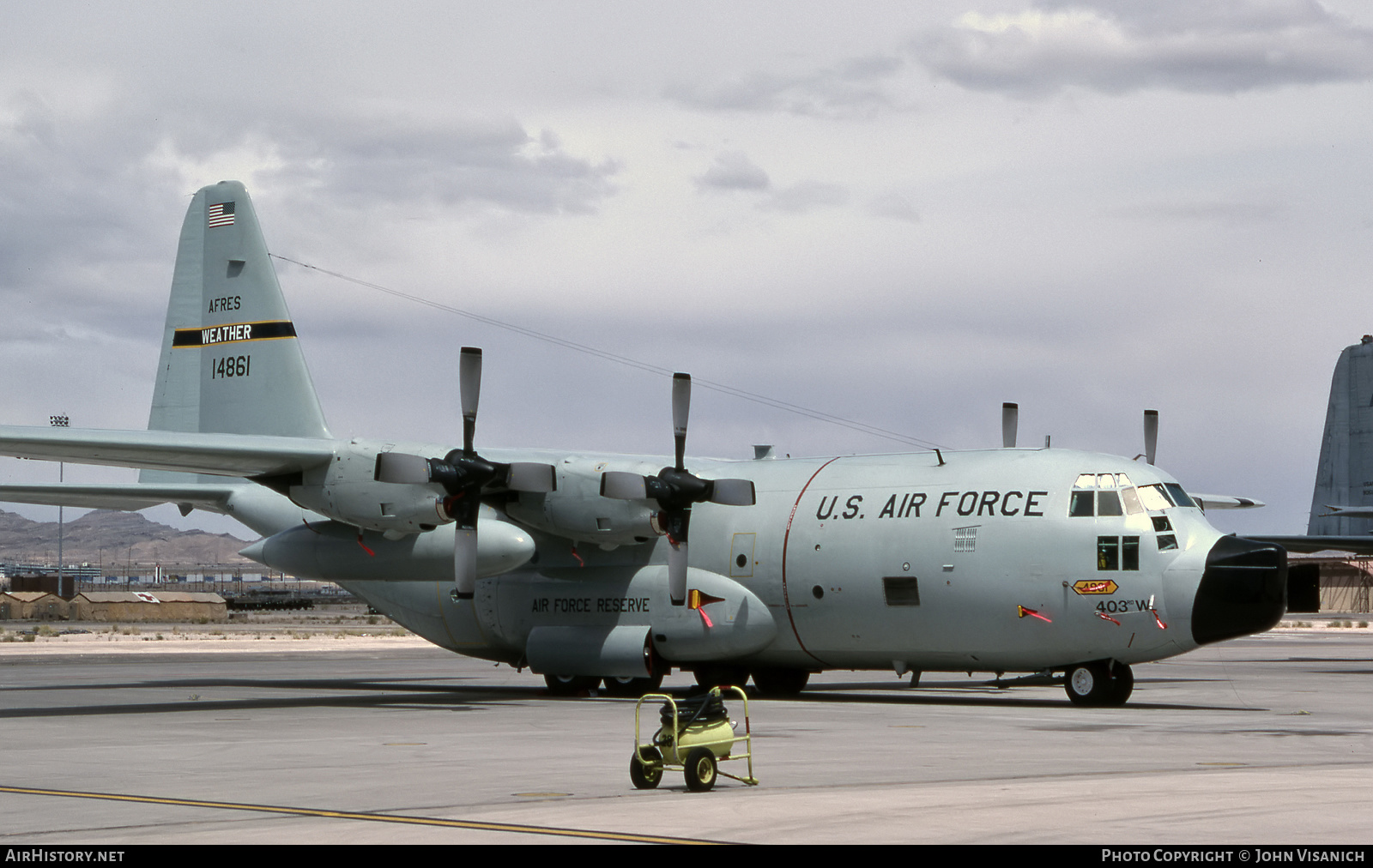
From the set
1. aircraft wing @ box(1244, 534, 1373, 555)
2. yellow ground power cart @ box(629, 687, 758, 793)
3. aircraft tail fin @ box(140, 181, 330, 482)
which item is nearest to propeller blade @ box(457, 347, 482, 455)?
aircraft tail fin @ box(140, 181, 330, 482)

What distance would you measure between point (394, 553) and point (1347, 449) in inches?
1326

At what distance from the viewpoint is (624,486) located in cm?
2575

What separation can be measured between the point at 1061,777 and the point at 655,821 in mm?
4749

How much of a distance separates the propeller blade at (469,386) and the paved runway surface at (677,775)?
4.54 m

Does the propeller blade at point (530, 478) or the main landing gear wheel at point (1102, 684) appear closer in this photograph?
the main landing gear wheel at point (1102, 684)

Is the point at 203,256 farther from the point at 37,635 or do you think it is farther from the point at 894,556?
the point at 37,635

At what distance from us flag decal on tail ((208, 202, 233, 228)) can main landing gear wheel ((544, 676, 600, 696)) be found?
11905 millimetres

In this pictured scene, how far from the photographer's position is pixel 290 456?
25141 mm

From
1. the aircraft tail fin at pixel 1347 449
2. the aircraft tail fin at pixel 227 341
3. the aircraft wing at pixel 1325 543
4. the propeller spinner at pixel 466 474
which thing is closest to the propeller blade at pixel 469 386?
the propeller spinner at pixel 466 474

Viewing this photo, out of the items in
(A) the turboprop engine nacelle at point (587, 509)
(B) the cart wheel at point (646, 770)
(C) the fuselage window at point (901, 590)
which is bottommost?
(B) the cart wheel at point (646, 770)

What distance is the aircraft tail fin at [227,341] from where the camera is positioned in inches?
1210

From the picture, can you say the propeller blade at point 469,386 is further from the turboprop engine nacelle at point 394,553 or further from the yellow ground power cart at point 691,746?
the yellow ground power cart at point 691,746

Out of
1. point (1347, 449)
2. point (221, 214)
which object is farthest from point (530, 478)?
point (1347, 449)

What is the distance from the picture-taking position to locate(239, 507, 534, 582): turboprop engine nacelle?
26188 millimetres
